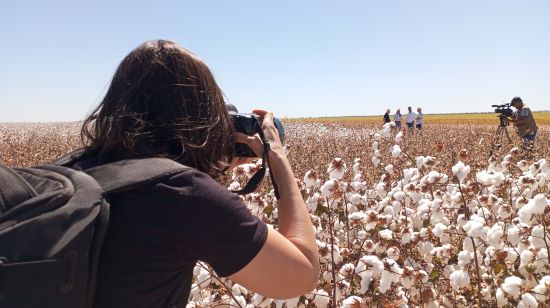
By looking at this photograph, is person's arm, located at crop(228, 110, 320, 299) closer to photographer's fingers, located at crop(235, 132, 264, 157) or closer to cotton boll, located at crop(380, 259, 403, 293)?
photographer's fingers, located at crop(235, 132, 264, 157)

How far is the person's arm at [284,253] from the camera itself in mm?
1366

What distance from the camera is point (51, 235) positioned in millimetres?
1108

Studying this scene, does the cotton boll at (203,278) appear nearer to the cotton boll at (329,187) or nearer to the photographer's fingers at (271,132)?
the cotton boll at (329,187)

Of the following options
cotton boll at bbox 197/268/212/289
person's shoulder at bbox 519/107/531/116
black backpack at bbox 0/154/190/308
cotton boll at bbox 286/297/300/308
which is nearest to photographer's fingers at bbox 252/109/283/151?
black backpack at bbox 0/154/190/308

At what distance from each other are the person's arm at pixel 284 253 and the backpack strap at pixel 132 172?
1.10 ft

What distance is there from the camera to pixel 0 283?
108 centimetres

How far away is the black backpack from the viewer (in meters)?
1.08

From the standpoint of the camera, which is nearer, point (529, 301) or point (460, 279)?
point (529, 301)

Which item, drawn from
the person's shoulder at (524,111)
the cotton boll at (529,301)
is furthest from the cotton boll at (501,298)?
the person's shoulder at (524,111)

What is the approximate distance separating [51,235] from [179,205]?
0.31 meters

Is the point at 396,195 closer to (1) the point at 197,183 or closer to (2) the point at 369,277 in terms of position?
(2) the point at 369,277

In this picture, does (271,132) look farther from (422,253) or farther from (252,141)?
(422,253)

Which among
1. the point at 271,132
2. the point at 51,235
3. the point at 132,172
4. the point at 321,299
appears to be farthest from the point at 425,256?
the point at 51,235

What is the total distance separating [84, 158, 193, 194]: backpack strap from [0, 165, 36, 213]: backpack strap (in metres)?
0.18
